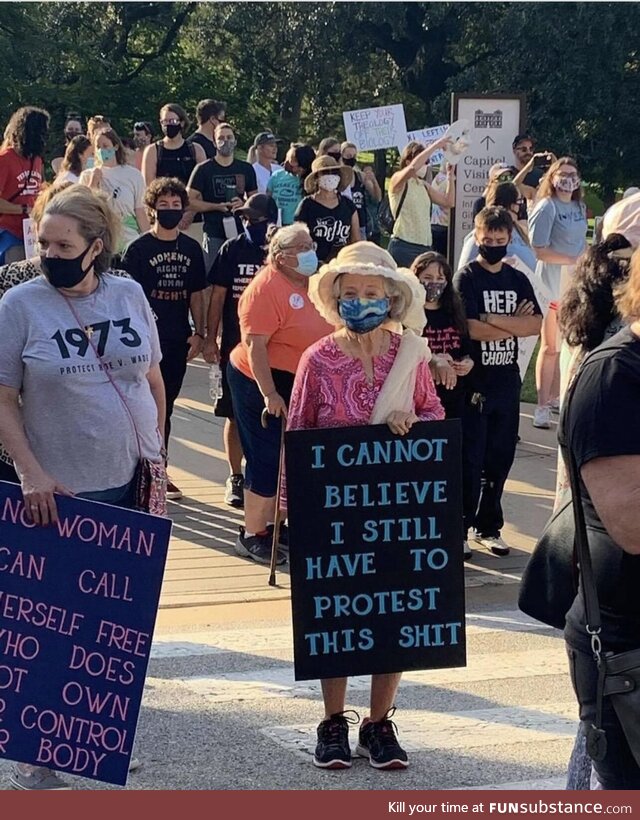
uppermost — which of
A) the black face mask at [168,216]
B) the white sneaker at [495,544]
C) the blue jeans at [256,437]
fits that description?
the black face mask at [168,216]

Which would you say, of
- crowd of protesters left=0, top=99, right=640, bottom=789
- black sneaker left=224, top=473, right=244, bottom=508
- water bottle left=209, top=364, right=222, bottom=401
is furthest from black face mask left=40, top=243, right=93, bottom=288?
black sneaker left=224, top=473, right=244, bottom=508

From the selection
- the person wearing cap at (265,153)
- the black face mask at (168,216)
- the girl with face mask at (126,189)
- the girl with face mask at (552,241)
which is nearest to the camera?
the black face mask at (168,216)

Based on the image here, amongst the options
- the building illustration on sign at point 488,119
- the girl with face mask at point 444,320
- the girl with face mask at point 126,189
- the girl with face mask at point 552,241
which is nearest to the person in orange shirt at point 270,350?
the girl with face mask at point 444,320

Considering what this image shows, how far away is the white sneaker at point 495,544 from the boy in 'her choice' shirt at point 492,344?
26 cm

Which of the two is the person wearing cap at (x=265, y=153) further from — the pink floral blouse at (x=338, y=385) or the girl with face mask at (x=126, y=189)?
the pink floral blouse at (x=338, y=385)

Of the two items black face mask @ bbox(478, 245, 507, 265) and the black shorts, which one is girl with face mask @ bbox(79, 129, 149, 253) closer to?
the black shorts

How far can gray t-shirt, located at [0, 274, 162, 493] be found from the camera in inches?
186

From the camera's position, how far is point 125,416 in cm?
485

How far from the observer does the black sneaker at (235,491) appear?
9438mm

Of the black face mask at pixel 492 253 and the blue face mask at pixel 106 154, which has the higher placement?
the blue face mask at pixel 106 154

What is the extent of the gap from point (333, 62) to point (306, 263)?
30.7 meters

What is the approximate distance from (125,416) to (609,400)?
2113 millimetres

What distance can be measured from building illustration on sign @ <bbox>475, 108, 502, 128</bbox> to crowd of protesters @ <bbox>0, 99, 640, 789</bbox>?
14.2 inches

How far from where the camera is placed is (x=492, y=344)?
8.25m
